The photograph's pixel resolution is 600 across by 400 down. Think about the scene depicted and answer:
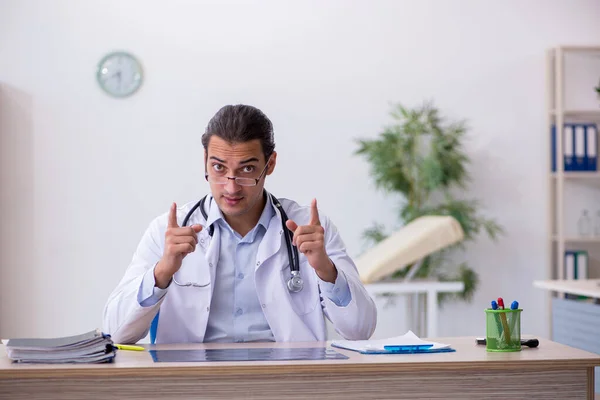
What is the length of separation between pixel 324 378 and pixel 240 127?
91cm

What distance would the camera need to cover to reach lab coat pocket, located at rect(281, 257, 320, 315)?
8.11 feet

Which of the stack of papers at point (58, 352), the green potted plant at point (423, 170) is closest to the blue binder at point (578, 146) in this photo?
the green potted plant at point (423, 170)

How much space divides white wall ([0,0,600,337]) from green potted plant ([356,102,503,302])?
213mm

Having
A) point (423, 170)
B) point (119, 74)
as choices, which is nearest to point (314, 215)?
point (423, 170)

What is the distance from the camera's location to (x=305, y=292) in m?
2.49

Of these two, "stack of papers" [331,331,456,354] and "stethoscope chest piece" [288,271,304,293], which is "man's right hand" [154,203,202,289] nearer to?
"stethoscope chest piece" [288,271,304,293]

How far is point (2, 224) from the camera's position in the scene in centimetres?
507

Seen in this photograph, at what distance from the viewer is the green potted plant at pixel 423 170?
4.95 m

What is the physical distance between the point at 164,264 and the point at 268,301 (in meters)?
0.38

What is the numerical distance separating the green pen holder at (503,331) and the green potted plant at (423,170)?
2.74 meters

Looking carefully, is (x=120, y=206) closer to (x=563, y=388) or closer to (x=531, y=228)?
(x=531, y=228)

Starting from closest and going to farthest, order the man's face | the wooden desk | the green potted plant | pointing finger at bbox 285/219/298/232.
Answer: the wooden desk < pointing finger at bbox 285/219/298/232 < the man's face < the green potted plant

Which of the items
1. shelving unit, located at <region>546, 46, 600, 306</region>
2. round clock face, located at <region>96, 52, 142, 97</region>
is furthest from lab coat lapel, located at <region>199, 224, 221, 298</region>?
shelving unit, located at <region>546, 46, 600, 306</region>

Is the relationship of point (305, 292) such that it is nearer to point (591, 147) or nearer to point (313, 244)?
point (313, 244)
